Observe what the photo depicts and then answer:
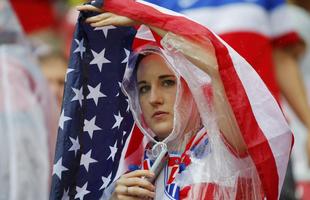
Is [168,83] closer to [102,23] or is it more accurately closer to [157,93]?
[157,93]

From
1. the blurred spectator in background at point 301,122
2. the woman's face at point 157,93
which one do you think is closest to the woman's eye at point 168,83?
the woman's face at point 157,93

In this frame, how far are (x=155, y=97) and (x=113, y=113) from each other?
0.76 ft

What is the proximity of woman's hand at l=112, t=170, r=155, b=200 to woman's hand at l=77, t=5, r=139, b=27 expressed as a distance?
1.64ft

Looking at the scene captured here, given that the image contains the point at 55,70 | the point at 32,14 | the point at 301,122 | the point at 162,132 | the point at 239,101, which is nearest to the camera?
the point at 239,101

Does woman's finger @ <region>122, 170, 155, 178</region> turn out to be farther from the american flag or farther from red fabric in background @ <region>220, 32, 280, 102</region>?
red fabric in background @ <region>220, 32, 280, 102</region>

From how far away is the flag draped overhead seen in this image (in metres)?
3.37

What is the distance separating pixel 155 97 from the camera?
355cm

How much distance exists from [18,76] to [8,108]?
0.19 m

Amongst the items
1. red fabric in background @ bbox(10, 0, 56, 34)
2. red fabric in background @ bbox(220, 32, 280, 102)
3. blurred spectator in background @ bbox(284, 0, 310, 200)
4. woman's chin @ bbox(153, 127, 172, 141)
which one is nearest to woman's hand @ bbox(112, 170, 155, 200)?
woman's chin @ bbox(153, 127, 172, 141)

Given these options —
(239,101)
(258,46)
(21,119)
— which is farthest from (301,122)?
(239,101)

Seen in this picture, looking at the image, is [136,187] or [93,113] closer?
[136,187]

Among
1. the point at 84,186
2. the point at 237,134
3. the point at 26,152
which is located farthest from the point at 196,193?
the point at 26,152

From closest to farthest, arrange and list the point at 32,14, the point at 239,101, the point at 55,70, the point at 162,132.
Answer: the point at 239,101, the point at 162,132, the point at 55,70, the point at 32,14

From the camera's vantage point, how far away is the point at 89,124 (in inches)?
145
